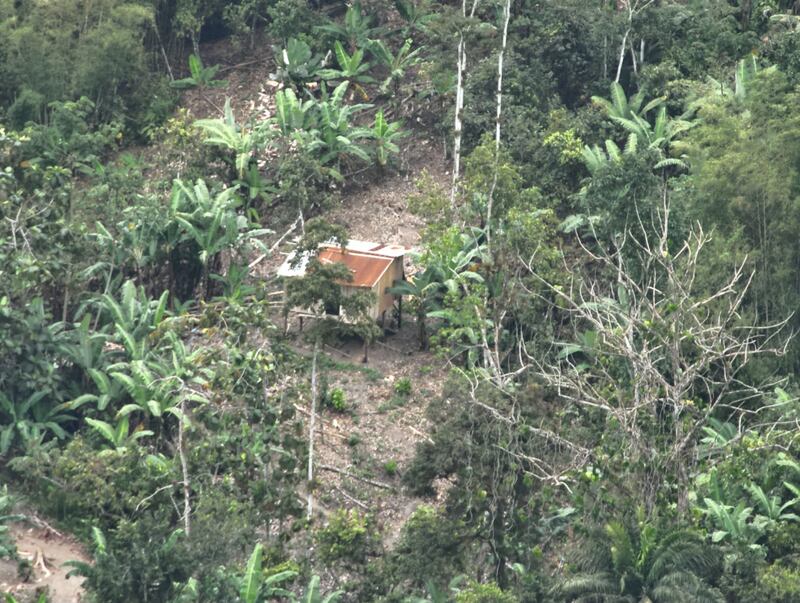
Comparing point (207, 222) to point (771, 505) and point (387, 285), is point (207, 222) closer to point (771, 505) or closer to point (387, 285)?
point (387, 285)

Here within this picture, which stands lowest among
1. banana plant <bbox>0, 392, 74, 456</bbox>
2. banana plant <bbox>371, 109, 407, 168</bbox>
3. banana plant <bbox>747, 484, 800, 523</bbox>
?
banana plant <bbox>747, 484, 800, 523</bbox>

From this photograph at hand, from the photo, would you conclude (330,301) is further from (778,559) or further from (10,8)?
(10,8)

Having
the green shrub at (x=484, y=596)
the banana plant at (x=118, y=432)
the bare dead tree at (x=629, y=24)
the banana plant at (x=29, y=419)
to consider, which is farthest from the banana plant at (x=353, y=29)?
the green shrub at (x=484, y=596)

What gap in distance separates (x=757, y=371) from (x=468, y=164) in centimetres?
566

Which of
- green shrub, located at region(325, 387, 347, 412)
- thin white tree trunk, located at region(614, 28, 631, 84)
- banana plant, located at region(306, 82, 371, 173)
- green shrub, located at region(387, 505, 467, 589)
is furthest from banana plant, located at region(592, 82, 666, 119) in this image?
green shrub, located at region(387, 505, 467, 589)

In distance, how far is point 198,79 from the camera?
1487 inches

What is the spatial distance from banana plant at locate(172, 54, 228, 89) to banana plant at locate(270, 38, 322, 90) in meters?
1.93

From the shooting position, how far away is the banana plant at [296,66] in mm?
36062

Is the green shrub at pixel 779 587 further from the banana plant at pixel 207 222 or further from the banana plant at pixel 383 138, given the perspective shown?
the banana plant at pixel 383 138

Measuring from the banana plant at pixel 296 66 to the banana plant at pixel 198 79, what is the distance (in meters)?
1.93

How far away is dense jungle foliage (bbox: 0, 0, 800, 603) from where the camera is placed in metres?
24.1

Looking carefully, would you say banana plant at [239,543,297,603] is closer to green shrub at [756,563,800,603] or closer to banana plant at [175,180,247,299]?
green shrub at [756,563,800,603]

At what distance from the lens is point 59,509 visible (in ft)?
89.8

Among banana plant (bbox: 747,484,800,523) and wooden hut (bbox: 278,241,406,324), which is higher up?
wooden hut (bbox: 278,241,406,324)
